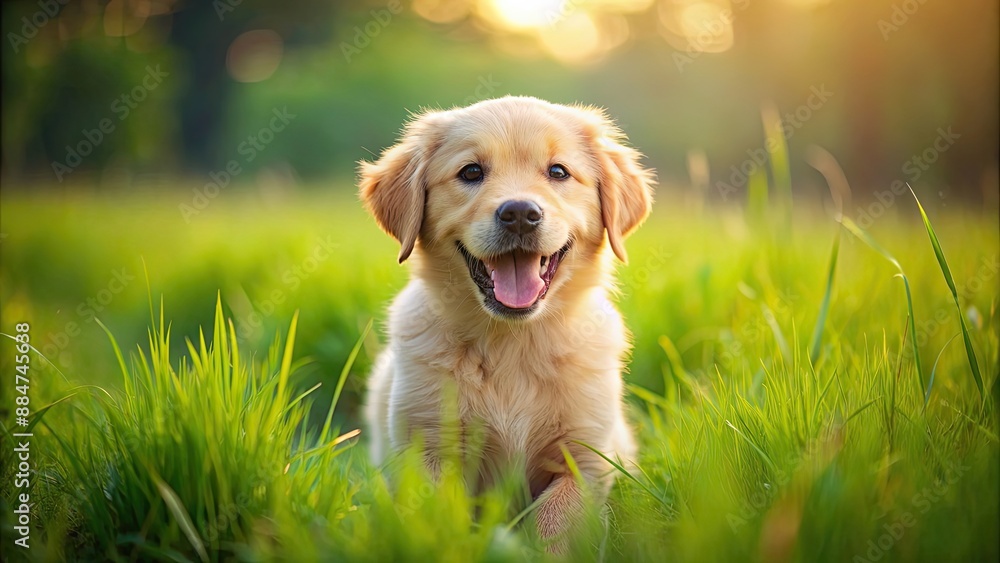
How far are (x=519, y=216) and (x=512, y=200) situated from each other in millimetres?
69

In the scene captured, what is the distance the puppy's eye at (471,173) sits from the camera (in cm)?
306

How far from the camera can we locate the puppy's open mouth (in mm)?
2895

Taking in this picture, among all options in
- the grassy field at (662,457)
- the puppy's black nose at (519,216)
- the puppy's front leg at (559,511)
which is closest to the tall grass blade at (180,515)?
the grassy field at (662,457)

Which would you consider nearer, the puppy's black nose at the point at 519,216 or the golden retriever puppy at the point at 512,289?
the puppy's black nose at the point at 519,216

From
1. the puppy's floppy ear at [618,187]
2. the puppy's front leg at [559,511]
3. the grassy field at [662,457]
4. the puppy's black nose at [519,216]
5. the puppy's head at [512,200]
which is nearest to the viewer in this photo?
the grassy field at [662,457]

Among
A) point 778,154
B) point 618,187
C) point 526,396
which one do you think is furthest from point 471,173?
point 778,154

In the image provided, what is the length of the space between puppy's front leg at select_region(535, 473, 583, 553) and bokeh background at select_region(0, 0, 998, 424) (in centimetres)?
186

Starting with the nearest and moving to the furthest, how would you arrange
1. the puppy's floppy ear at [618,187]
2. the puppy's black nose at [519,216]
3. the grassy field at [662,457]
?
the grassy field at [662,457] → the puppy's black nose at [519,216] → the puppy's floppy ear at [618,187]

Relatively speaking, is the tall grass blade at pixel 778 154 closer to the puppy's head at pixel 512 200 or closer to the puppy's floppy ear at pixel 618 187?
the puppy's floppy ear at pixel 618 187

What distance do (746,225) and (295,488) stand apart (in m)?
3.76

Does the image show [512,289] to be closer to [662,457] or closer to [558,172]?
[558,172]

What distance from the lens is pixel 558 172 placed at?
3080 millimetres

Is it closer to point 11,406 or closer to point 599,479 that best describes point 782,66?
point 599,479

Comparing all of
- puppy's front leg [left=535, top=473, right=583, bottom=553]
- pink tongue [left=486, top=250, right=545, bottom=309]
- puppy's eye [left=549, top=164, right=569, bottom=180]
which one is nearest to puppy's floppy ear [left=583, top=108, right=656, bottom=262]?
puppy's eye [left=549, top=164, right=569, bottom=180]
